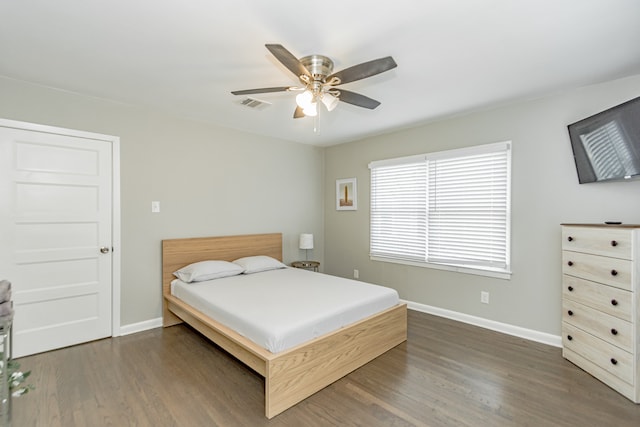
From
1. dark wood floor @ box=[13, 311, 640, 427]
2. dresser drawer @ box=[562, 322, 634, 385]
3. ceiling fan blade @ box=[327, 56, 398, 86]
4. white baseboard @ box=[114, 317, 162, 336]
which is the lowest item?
dark wood floor @ box=[13, 311, 640, 427]

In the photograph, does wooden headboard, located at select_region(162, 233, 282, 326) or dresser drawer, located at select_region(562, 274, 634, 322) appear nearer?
dresser drawer, located at select_region(562, 274, 634, 322)

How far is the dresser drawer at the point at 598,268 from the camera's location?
7.06 ft

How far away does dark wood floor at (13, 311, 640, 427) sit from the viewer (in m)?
1.90

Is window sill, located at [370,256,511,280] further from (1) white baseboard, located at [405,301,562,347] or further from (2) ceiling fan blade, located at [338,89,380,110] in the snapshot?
(2) ceiling fan blade, located at [338,89,380,110]

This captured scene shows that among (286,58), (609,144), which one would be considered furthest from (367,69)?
(609,144)

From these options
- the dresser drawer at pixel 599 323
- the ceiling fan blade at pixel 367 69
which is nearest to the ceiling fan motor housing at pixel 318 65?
the ceiling fan blade at pixel 367 69

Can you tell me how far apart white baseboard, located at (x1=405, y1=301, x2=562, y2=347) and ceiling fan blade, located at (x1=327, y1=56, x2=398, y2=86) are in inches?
114

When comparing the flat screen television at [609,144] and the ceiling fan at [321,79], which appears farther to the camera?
the flat screen television at [609,144]

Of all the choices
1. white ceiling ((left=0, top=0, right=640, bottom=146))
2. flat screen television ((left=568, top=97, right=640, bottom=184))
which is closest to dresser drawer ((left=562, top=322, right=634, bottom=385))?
flat screen television ((left=568, top=97, right=640, bottom=184))

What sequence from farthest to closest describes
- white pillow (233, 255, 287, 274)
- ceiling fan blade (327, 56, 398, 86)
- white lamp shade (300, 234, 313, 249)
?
white lamp shade (300, 234, 313, 249) → white pillow (233, 255, 287, 274) → ceiling fan blade (327, 56, 398, 86)

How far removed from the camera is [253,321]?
7.19ft

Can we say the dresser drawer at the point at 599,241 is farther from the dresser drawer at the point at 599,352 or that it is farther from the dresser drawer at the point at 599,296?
the dresser drawer at the point at 599,352

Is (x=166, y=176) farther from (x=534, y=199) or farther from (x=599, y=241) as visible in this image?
(x=599, y=241)

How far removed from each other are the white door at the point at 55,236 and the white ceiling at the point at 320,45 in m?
0.63
